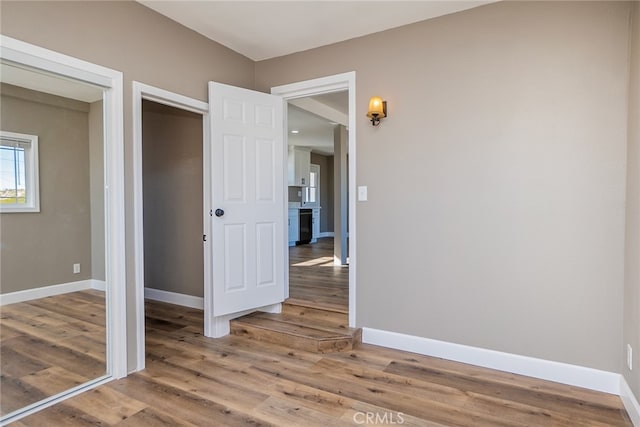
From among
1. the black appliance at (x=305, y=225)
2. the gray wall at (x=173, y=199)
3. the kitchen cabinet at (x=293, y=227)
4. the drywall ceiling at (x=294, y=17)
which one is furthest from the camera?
the black appliance at (x=305, y=225)

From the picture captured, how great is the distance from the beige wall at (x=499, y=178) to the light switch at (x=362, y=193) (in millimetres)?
51

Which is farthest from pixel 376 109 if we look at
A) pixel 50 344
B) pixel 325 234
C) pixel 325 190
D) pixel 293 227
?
pixel 325 234

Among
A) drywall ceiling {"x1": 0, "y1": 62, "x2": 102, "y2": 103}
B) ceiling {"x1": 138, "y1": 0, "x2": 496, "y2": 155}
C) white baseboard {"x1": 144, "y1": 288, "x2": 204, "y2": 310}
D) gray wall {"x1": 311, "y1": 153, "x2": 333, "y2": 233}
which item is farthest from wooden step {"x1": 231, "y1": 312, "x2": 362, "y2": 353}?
gray wall {"x1": 311, "y1": 153, "x2": 333, "y2": 233}

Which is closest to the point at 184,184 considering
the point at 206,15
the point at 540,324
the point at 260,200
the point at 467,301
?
the point at 260,200

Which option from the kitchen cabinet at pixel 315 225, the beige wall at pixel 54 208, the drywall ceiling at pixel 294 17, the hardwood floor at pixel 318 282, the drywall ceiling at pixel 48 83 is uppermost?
the drywall ceiling at pixel 294 17

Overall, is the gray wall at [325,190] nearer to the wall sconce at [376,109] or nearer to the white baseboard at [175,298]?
the white baseboard at [175,298]

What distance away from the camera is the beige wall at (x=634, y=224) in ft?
6.60

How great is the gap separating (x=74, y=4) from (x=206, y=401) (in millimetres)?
2577

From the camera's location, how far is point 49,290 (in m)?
2.66

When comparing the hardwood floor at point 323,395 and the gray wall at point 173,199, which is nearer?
the hardwood floor at point 323,395

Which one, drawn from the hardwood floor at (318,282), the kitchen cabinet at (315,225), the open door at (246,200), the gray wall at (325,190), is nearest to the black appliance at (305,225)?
the kitchen cabinet at (315,225)

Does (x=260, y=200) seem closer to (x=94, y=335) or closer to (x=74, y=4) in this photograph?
(x=94, y=335)

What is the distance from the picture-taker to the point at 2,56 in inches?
76.0

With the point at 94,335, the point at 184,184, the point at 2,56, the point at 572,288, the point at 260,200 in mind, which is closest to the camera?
the point at 2,56
